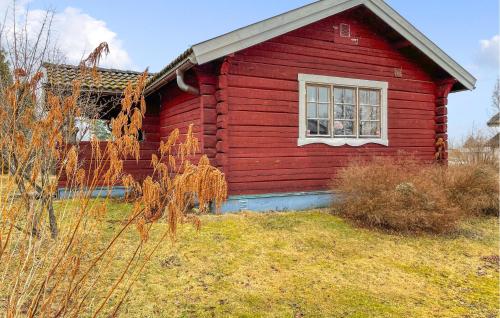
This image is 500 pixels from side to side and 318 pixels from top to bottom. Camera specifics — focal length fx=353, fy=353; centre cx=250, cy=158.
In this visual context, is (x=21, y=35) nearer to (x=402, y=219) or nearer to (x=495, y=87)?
(x=402, y=219)

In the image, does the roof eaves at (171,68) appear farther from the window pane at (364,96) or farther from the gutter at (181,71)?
the window pane at (364,96)

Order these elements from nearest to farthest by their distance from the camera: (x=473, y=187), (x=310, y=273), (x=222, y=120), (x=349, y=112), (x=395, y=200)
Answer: (x=310, y=273) → (x=395, y=200) → (x=222, y=120) → (x=473, y=187) → (x=349, y=112)

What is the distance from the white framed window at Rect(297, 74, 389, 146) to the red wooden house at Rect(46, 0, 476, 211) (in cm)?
3

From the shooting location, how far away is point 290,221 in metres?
6.67

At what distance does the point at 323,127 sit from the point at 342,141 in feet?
1.92

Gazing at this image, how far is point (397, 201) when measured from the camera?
6.24 meters

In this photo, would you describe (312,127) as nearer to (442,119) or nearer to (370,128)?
(370,128)

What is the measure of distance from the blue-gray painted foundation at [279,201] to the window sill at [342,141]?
1161 millimetres

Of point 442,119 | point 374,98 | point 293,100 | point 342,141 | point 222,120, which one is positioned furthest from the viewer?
point 442,119

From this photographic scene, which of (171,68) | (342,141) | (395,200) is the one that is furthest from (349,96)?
(171,68)

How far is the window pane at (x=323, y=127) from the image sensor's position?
845 centimetres

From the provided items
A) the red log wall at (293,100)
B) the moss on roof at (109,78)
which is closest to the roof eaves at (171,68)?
the moss on roof at (109,78)

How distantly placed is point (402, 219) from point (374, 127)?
3.50 metres

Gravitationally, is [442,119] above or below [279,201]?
above
